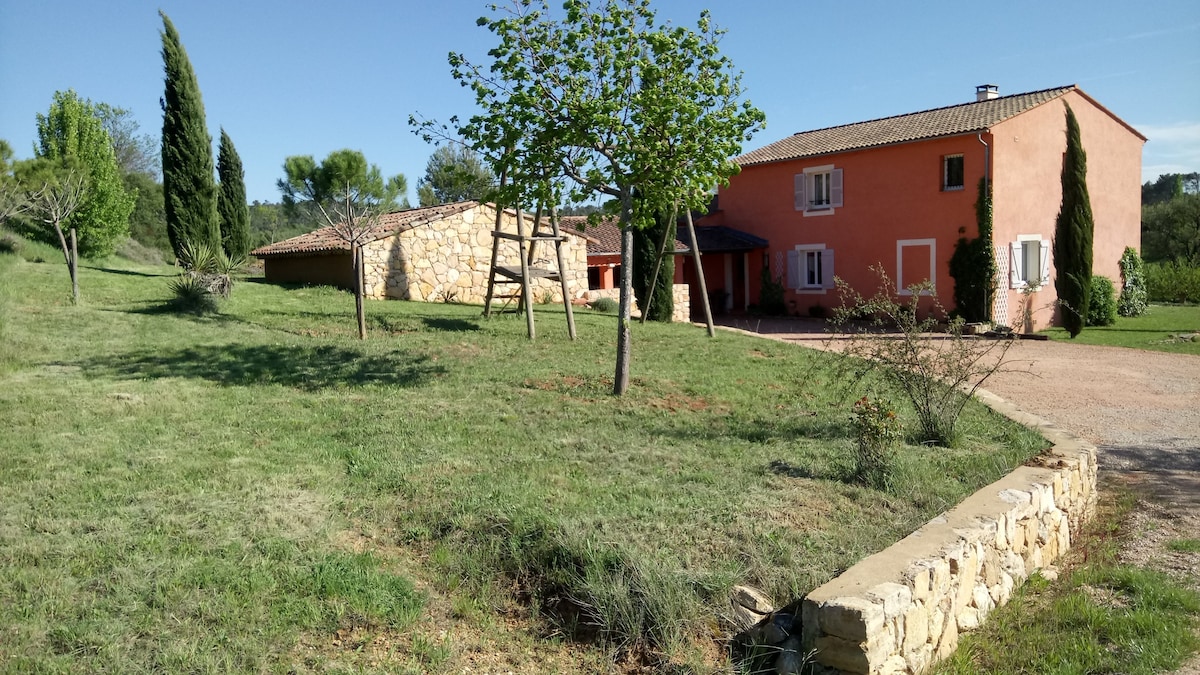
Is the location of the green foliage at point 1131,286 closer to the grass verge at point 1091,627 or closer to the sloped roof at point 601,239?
the sloped roof at point 601,239

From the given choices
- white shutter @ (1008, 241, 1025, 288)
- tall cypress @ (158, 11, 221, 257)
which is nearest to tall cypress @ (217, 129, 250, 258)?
tall cypress @ (158, 11, 221, 257)

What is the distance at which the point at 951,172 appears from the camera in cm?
2202

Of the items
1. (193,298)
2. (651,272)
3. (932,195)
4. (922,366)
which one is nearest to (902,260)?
(932,195)

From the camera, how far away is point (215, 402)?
7871 millimetres

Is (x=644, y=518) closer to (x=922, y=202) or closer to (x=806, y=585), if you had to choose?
(x=806, y=585)

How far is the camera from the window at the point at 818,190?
24.4 meters

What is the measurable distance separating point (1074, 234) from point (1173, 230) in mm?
21048

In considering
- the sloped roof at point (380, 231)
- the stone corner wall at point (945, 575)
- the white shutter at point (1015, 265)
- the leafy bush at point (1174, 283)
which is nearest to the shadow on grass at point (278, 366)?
the stone corner wall at point (945, 575)

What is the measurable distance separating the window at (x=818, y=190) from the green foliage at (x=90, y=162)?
66.9 feet

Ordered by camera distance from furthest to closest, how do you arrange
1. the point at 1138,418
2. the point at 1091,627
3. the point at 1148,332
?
the point at 1148,332, the point at 1138,418, the point at 1091,627

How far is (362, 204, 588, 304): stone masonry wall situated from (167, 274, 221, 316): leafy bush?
4114 millimetres

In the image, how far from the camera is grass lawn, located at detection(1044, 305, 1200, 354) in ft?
57.9

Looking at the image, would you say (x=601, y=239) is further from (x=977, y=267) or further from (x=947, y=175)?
(x=977, y=267)

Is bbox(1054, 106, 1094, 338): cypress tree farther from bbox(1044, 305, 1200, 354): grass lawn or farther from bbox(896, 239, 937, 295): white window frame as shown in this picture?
bbox(896, 239, 937, 295): white window frame
